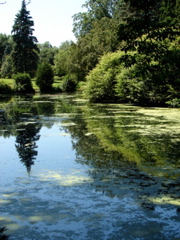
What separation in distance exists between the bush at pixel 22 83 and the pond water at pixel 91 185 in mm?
24736

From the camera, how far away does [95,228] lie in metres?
3.65

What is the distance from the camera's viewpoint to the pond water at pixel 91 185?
3.67 m

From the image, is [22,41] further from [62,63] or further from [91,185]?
[91,185]

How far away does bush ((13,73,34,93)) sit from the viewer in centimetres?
3381

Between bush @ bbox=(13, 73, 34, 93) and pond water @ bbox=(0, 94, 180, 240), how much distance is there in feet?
81.2

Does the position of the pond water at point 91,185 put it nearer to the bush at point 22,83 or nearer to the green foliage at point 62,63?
the bush at point 22,83

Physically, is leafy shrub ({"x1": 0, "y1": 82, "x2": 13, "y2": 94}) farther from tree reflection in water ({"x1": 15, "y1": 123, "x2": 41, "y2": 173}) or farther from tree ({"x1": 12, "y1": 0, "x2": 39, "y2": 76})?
tree reflection in water ({"x1": 15, "y1": 123, "x2": 41, "y2": 173})

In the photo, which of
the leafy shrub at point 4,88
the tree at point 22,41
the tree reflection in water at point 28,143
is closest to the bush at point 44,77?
the leafy shrub at point 4,88

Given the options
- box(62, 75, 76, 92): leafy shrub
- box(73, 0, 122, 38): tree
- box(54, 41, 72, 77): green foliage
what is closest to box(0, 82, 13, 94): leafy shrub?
box(62, 75, 76, 92): leafy shrub

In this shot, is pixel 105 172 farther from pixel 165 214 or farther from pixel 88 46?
pixel 88 46

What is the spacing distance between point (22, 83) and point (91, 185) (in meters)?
30.6

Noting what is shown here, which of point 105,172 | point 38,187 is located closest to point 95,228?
point 38,187

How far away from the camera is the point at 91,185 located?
5.11 metres

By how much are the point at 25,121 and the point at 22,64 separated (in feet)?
99.9
